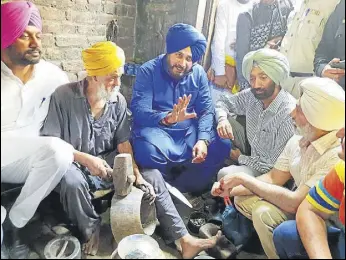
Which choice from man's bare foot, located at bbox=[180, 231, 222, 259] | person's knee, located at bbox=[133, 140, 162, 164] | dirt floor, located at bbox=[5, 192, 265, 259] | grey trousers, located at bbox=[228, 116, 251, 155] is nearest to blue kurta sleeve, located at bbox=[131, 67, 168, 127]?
person's knee, located at bbox=[133, 140, 162, 164]

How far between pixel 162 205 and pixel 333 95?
1032mm

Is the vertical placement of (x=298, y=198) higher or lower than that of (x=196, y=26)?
lower

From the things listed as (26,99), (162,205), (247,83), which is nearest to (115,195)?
(162,205)

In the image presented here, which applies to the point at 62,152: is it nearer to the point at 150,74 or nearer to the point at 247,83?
the point at 150,74

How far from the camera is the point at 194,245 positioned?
6.00 feet

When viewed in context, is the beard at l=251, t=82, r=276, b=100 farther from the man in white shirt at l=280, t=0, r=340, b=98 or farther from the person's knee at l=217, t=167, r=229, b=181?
the person's knee at l=217, t=167, r=229, b=181

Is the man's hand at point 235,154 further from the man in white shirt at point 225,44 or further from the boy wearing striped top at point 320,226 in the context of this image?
the boy wearing striped top at point 320,226

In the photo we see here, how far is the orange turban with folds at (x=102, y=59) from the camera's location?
185 centimetres

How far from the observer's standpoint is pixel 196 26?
83.7 inches

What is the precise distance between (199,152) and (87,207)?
0.73 meters

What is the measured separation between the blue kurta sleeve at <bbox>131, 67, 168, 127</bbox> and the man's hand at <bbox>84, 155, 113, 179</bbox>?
367 mm

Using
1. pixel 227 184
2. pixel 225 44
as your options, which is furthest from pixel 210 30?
pixel 227 184

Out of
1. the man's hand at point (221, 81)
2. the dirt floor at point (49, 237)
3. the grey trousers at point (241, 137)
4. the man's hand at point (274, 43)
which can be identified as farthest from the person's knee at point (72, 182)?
the man's hand at point (274, 43)

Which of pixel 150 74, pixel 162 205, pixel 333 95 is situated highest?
pixel 333 95
